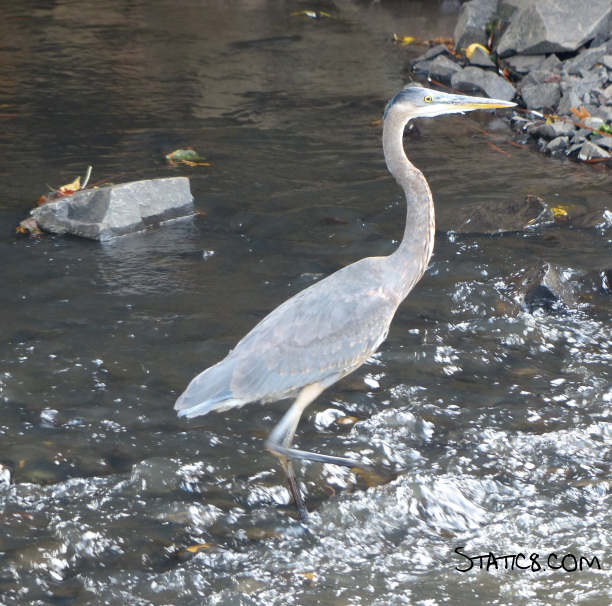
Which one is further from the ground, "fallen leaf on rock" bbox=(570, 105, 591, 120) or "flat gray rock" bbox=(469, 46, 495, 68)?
"flat gray rock" bbox=(469, 46, 495, 68)

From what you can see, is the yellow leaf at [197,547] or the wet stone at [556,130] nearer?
the yellow leaf at [197,547]

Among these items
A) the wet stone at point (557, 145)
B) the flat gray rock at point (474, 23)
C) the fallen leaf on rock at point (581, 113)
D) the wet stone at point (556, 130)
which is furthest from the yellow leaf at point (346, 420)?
the flat gray rock at point (474, 23)

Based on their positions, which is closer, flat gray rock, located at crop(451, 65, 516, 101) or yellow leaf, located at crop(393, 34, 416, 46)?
flat gray rock, located at crop(451, 65, 516, 101)

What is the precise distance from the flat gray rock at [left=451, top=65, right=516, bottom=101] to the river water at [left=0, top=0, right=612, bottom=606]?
87cm

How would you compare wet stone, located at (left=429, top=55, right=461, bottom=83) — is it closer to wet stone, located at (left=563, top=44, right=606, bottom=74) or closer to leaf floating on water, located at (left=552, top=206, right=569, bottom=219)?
wet stone, located at (left=563, top=44, right=606, bottom=74)

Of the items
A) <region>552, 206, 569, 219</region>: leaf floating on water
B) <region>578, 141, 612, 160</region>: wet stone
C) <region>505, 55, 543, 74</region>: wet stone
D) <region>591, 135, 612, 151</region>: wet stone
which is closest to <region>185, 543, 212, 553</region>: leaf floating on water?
<region>552, 206, 569, 219</region>: leaf floating on water

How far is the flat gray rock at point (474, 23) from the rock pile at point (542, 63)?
14 millimetres

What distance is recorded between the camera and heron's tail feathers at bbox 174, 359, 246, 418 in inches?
158

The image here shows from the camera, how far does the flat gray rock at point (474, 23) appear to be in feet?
40.3

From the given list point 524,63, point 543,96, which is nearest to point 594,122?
point 543,96

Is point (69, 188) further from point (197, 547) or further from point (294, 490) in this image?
point (197, 547)


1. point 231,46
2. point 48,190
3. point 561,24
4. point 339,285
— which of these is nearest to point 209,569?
point 339,285

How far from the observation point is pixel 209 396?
4047mm

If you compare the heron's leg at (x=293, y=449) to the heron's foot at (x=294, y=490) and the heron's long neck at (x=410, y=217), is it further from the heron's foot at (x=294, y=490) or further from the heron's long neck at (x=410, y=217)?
the heron's long neck at (x=410, y=217)
